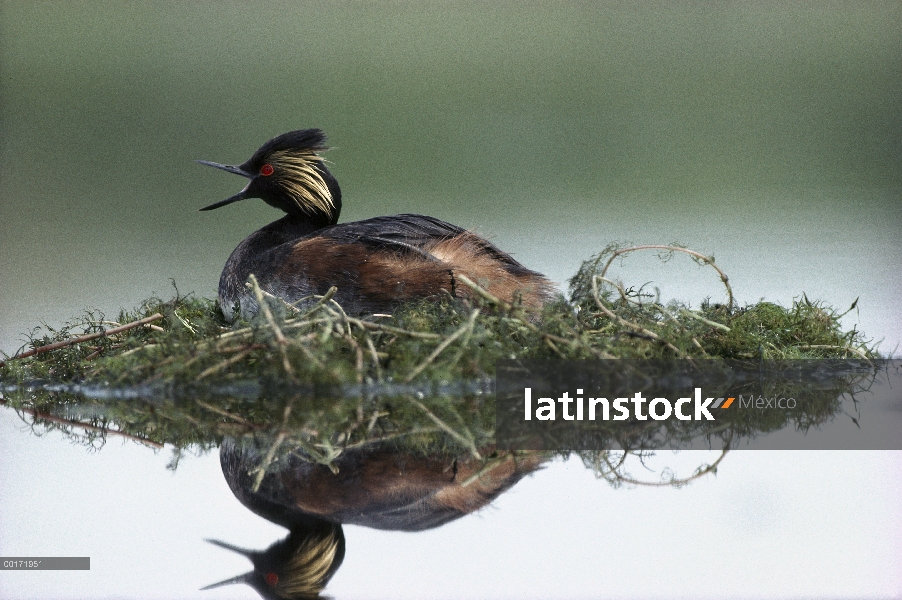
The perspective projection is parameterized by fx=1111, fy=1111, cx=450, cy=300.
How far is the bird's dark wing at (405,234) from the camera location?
17.2 ft

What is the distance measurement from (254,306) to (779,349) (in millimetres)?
2466

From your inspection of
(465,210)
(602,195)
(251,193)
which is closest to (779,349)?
(251,193)

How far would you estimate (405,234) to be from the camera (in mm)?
5324

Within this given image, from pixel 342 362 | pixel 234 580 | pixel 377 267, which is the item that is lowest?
pixel 234 580

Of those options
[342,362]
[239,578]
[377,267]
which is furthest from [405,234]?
[239,578]

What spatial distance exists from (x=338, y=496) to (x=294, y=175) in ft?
9.86

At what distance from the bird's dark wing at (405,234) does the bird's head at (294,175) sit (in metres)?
0.45

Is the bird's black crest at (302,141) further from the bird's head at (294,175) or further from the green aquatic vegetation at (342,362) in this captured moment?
the green aquatic vegetation at (342,362)

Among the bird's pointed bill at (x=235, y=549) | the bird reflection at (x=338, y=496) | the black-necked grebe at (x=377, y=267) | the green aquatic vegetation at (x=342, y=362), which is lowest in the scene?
the bird's pointed bill at (x=235, y=549)

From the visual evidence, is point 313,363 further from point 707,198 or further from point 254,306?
point 707,198

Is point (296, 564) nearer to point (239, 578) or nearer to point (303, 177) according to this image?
point (239, 578)

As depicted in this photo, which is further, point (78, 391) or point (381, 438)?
point (78, 391)

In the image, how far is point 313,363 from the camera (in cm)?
420

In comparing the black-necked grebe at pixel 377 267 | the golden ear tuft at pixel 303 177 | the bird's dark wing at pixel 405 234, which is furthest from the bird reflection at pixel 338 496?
the golden ear tuft at pixel 303 177
